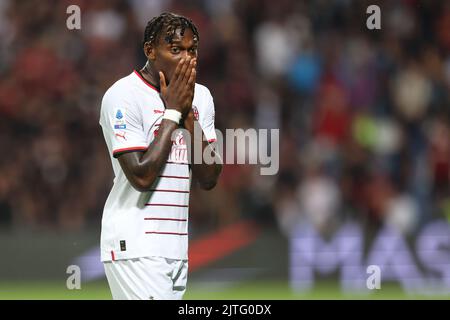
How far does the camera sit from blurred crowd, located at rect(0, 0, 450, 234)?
39.7ft

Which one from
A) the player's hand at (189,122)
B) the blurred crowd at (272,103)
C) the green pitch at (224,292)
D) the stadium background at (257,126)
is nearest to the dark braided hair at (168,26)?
the player's hand at (189,122)

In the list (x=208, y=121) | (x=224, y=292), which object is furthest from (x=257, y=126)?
(x=208, y=121)

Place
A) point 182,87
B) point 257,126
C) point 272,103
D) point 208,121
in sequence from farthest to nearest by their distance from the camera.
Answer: point 272,103, point 257,126, point 208,121, point 182,87

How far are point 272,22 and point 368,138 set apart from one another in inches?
85.4

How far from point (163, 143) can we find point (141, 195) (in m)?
0.30

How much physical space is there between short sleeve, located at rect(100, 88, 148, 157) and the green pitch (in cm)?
563

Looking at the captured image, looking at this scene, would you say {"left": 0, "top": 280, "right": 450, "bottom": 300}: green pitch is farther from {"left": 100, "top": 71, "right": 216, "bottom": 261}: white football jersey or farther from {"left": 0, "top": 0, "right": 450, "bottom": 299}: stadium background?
{"left": 100, "top": 71, "right": 216, "bottom": 261}: white football jersey

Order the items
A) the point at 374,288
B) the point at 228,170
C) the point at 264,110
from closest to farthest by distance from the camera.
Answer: the point at 374,288 < the point at 228,170 < the point at 264,110

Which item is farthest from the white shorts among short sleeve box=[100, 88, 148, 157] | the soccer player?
short sleeve box=[100, 88, 148, 157]

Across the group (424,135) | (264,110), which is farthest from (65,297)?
(424,135)

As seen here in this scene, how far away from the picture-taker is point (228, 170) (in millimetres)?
12211

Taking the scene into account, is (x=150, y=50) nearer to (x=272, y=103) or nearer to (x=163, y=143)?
(x=163, y=143)

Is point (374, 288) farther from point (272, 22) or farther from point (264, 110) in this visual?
point (272, 22)

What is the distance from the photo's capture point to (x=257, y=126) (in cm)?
1282
